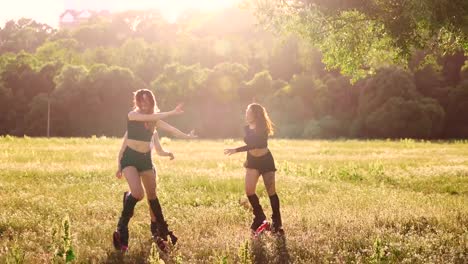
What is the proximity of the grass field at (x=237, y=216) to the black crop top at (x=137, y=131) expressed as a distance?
6.18 feet

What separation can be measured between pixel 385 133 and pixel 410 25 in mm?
56751

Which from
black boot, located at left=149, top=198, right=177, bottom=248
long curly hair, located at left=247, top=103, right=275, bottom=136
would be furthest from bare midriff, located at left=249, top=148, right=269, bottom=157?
black boot, located at left=149, top=198, right=177, bottom=248

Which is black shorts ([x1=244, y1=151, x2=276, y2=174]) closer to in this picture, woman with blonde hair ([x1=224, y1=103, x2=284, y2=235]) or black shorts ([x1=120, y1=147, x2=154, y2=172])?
woman with blonde hair ([x1=224, y1=103, x2=284, y2=235])

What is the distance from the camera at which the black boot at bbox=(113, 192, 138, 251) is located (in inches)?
334

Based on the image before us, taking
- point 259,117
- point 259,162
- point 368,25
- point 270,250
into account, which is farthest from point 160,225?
point 368,25

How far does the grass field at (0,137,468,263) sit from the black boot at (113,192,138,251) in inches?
6.7

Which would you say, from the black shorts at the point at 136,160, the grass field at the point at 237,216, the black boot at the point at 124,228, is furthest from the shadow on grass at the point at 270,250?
the black shorts at the point at 136,160

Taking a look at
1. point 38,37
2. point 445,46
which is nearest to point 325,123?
point 445,46

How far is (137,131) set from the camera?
880 centimetres

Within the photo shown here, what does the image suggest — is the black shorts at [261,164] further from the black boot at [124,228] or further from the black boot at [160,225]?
the black boot at [124,228]

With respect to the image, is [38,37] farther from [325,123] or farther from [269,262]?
[269,262]

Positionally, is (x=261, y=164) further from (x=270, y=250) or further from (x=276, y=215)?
(x=270, y=250)

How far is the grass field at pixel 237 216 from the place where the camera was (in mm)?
8086

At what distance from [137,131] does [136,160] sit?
52 centimetres
